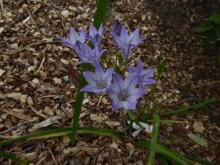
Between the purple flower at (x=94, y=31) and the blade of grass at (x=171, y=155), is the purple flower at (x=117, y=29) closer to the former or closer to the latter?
the purple flower at (x=94, y=31)

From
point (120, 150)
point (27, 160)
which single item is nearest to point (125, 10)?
point (120, 150)

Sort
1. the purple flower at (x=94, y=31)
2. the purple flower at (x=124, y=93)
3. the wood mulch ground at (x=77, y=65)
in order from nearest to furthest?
1. the purple flower at (x=124, y=93)
2. the purple flower at (x=94, y=31)
3. the wood mulch ground at (x=77, y=65)

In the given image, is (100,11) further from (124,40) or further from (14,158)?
(14,158)

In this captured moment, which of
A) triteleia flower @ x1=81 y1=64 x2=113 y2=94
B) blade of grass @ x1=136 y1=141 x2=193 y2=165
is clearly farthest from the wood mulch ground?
triteleia flower @ x1=81 y1=64 x2=113 y2=94

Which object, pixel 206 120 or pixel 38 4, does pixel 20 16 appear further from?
pixel 206 120

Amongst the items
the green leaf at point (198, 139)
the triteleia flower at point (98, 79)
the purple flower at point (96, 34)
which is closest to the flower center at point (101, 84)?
the triteleia flower at point (98, 79)

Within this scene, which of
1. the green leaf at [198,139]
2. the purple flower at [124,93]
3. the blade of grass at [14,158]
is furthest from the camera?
the green leaf at [198,139]
